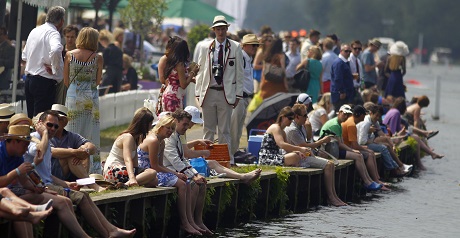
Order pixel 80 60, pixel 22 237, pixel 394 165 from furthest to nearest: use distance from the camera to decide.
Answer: pixel 394 165, pixel 80 60, pixel 22 237

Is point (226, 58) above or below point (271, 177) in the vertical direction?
above

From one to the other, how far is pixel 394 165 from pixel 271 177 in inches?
228

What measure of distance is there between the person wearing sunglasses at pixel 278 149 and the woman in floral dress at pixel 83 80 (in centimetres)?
326

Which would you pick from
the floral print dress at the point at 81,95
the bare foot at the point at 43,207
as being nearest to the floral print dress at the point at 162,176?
the floral print dress at the point at 81,95

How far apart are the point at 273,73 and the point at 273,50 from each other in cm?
53

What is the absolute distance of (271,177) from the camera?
17.4 m

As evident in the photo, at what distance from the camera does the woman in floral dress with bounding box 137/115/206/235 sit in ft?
47.2

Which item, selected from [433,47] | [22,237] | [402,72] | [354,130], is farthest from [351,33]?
[22,237]

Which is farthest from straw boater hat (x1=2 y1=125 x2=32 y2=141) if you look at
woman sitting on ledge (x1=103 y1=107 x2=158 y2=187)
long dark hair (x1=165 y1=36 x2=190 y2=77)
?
long dark hair (x1=165 y1=36 x2=190 y2=77)

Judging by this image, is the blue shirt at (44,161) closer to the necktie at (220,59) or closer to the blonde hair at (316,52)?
the necktie at (220,59)

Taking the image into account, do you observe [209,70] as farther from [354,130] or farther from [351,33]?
[351,33]

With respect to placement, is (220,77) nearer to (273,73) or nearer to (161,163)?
(161,163)

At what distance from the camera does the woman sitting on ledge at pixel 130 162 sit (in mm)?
14156

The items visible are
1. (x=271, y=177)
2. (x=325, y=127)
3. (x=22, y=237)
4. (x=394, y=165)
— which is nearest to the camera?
(x=22, y=237)
